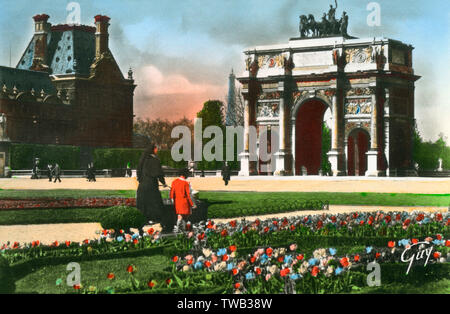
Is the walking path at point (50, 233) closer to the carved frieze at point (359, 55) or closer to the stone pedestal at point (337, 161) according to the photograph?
the stone pedestal at point (337, 161)

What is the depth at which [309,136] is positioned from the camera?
56125 millimetres

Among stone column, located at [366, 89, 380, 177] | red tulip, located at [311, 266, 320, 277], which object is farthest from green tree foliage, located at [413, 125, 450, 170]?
red tulip, located at [311, 266, 320, 277]

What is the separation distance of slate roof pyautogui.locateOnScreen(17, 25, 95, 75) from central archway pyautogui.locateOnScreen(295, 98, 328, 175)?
1903 cm

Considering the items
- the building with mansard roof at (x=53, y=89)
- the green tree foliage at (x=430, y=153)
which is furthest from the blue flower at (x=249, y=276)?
the green tree foliage at (x=430, y=153)

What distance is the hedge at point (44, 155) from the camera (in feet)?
156

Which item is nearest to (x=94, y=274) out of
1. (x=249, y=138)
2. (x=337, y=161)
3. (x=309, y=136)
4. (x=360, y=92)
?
(x=337, y=161)

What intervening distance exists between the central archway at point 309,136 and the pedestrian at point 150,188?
39378 millimetres

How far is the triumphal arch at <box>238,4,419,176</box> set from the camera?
5159cm

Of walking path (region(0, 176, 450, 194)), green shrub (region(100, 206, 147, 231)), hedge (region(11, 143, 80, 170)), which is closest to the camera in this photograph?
green shrub (region(100, 206, 147, 231))

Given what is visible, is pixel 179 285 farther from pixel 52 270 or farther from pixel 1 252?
pixel 1 252

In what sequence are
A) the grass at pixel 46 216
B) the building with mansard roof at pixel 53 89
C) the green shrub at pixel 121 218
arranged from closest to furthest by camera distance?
the green shrub at pixel 121 218
the grass at pixel 46 216
the building with mansard roof at pixel 53 89

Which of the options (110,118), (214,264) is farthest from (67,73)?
(214,264)

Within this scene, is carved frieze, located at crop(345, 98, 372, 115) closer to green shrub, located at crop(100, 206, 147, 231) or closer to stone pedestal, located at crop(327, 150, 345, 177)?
stone pedestal, located at crop(327, 150, 345, 177)

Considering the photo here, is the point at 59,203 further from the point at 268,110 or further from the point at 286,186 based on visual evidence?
the point at 268,110
